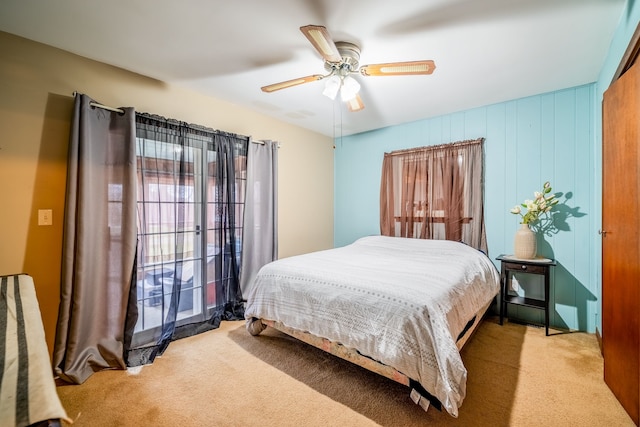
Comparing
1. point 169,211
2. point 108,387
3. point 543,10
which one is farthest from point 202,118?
point 543,10

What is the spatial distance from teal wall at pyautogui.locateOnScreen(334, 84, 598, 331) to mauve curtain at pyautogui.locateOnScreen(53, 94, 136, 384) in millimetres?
3426

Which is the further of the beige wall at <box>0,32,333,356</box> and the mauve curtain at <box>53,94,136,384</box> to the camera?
the mauve curtain at <box>53,94,136,384</box>

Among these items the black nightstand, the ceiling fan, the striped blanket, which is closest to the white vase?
the black nightstand

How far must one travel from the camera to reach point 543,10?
1704mm

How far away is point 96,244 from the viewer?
85.1 inches

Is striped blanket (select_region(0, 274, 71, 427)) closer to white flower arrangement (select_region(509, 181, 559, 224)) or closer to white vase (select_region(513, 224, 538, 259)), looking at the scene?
white vase (select_region(513, 224, 538, 259))

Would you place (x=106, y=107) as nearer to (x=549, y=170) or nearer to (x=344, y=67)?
(x=344, y=67)

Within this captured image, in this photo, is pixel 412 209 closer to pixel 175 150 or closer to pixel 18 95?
pixel 175 150

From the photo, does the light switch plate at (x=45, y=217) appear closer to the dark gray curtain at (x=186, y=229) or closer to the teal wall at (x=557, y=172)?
the dark gray curtain at (x=186, y=229)

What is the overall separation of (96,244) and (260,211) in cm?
165

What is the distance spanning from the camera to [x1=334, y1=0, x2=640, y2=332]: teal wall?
2662mm

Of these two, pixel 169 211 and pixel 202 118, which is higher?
pixel 202 118

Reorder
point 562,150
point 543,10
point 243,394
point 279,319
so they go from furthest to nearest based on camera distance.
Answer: point 562,150
point 279,319
point 243,394
point 543,10

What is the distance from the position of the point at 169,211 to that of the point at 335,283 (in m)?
1.74
